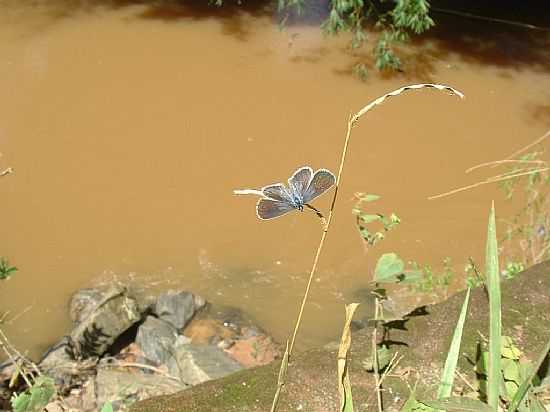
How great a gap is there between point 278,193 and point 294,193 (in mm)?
20

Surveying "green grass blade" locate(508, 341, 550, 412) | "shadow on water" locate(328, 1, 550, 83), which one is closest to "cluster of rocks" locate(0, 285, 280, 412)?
"green grass blade" locate(508, 341, 550, 412)

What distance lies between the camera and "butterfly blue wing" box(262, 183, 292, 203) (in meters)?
0.86

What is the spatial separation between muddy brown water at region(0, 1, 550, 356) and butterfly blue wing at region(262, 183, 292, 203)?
291cm

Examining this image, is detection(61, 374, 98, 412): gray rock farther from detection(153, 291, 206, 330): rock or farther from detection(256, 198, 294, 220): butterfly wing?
detection(256, 198, 294, 220): butterfly wing

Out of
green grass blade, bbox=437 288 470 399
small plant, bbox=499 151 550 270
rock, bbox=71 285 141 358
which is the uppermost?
green grass blade, bbox=437 288 470 399

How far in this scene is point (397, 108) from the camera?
5641mm

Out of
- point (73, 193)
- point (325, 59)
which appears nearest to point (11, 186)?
point (73, 193)

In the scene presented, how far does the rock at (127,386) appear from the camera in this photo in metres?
2.65

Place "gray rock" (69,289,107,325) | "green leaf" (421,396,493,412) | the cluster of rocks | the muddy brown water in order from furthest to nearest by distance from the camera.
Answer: the muddy brown water < "gray rock" (69,289,107,325) < the cluster of rocks < "green leaf" (421,396,493,412)

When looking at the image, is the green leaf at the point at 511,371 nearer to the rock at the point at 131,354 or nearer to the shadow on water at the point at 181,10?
the rock at the point at 131,354

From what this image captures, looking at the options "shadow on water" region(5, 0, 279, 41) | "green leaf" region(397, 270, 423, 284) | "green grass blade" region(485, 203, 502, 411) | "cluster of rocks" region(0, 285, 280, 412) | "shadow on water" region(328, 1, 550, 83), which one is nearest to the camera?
"green grass blade" region(485, 203, 502, 411)

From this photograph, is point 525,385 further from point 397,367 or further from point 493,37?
point 493,37

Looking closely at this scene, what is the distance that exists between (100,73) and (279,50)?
1587mm

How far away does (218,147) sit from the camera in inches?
201
